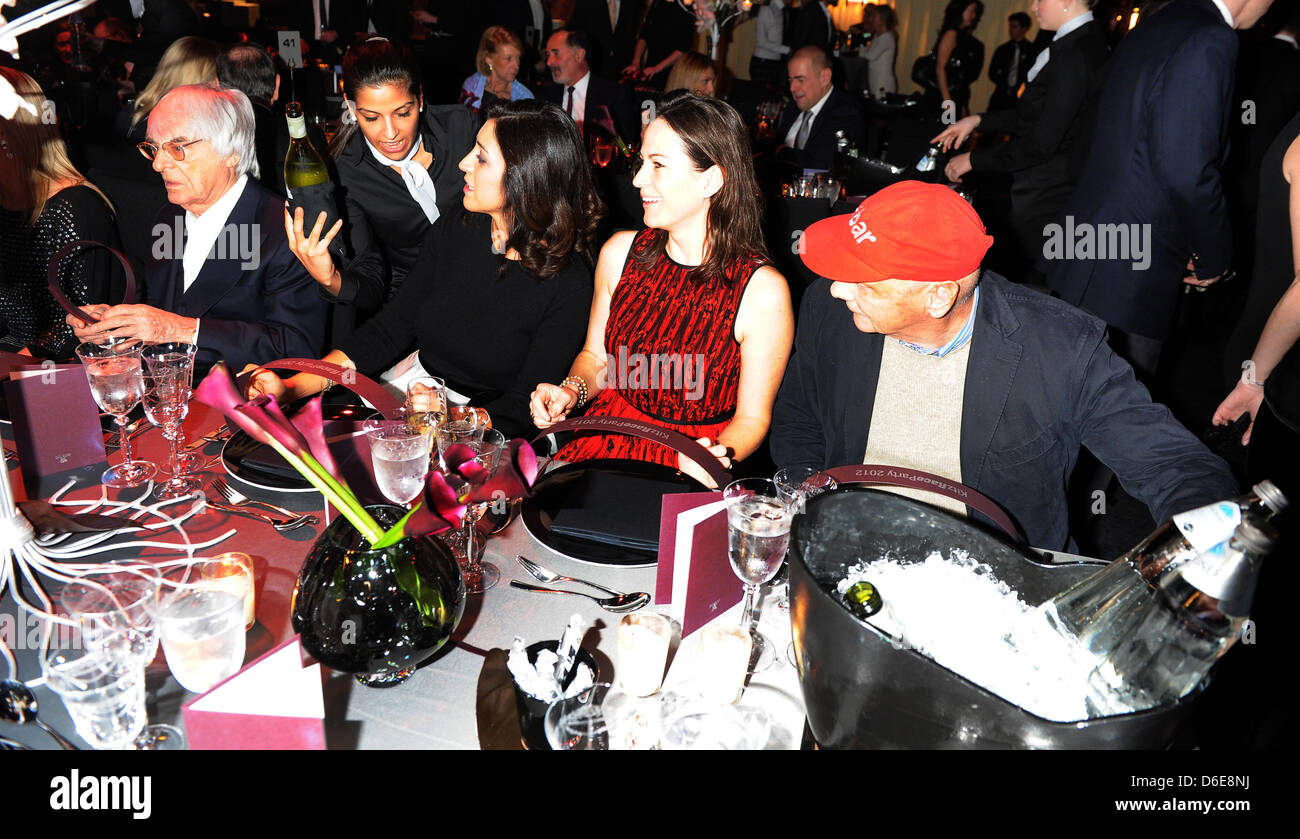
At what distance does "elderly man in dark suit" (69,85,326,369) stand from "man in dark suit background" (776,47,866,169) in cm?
354

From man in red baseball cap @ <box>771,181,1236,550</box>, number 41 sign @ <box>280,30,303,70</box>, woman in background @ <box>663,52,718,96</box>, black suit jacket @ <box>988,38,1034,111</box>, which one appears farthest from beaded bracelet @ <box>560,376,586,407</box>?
black suit jacket @ <box>988,38,1034,111</box>

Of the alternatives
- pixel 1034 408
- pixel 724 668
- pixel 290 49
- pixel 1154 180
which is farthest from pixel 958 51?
pixel 724 668

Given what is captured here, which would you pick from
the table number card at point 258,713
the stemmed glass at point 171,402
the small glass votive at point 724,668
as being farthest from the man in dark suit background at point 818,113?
the table number card at point 258,713

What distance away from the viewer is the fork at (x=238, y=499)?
1.45 metres

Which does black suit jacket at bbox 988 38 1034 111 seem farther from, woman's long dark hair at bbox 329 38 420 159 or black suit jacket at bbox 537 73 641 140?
woman's long dark hair at bbox 329 38 420 159

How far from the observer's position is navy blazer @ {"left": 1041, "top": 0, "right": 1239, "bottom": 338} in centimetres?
263

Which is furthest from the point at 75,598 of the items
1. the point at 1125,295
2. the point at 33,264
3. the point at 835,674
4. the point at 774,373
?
the point at 1125,295

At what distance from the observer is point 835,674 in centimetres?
89

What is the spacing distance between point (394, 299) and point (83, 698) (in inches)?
75.5

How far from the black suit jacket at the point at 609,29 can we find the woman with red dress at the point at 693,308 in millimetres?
6010

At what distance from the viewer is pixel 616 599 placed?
1.25 m

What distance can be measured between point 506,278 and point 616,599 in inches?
60.4

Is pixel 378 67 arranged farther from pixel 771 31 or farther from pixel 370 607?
pixel 771 31
